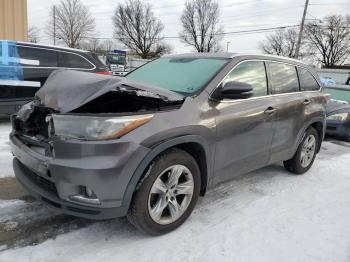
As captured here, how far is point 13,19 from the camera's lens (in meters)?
11.3

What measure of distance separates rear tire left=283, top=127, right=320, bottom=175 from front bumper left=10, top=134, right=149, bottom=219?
2.91 metres

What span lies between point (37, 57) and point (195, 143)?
18.1 feet

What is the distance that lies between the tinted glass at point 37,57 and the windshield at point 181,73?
380cm

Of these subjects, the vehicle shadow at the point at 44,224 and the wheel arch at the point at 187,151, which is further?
the vehicle shadow at the point at 44,224

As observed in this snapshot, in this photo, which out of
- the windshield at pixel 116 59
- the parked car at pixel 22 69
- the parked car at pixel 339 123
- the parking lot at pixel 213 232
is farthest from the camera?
the windshield at pixel 116 59

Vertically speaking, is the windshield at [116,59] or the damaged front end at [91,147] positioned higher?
the windshield at [116,59]

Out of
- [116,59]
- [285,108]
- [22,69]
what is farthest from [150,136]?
[116,59]

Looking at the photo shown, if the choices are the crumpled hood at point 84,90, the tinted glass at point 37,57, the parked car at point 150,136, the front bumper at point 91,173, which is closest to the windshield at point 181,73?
the parked car at point 150,136

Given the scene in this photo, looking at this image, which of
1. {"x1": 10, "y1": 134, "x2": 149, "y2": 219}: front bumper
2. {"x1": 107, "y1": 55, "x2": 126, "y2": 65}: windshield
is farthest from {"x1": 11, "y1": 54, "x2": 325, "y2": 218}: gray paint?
{"x1": 107, "y1": 55, "x2": 126, "y2": 65}: windshield

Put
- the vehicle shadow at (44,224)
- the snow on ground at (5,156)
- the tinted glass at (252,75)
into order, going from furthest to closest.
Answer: the snow on ground at (5,156), the tinted glass at (252,75), the vehicle shadow at (44,224)

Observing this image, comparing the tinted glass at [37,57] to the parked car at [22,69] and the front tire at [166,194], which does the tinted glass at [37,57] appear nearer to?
the parked car at [22,69]

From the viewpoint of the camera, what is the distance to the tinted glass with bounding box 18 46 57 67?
7.27 m

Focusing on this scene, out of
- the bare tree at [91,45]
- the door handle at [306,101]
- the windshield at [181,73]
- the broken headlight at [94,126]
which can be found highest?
the bare tree at [91,45]

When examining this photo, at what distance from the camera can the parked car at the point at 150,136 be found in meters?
2.68
